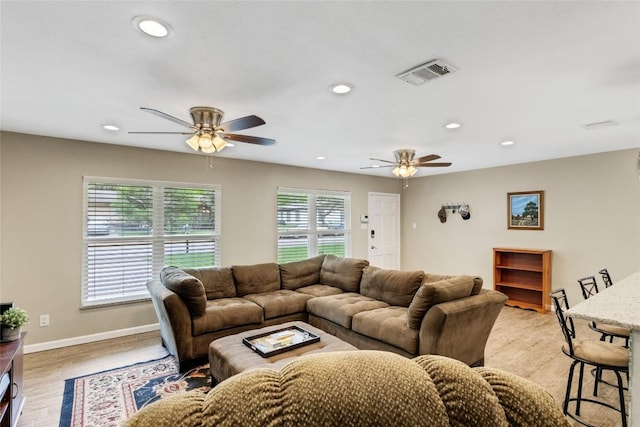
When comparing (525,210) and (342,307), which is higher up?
(525,210)

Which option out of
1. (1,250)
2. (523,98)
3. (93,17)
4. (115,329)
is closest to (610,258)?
(523,98)

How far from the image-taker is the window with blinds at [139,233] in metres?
4.04

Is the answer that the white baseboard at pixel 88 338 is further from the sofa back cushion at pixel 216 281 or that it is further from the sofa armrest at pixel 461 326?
the sofa armrest at pixel 461 326

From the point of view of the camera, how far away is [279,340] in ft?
8.60

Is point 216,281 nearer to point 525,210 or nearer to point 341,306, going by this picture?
point 341,306

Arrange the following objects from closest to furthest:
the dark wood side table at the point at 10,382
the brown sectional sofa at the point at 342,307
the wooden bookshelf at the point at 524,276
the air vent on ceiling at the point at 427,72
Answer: the dark wood side table at the point at 10,382 < the air vent on ceiling at the point at 427,72 < the brown sectional sofa at the point at 342,307 < the wooden bookshelf at the point at 524,276

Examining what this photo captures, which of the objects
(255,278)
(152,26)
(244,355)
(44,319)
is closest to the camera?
(152,26)

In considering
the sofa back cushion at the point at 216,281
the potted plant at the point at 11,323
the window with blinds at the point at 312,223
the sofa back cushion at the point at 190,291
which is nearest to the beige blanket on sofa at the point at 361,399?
the potted plant at the point at 11,323

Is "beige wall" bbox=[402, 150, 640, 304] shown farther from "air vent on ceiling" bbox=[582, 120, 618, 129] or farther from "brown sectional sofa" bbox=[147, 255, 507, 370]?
"brown sectional sofa" bbox=[147, 255, 507, 370]

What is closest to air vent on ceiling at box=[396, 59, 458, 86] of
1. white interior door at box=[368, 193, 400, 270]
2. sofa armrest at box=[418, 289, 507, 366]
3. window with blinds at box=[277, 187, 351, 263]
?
sofa armrest at box=[418, 289, 507, 366]

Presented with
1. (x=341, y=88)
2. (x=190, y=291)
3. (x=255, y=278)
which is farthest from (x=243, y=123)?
(x=255, y=278)

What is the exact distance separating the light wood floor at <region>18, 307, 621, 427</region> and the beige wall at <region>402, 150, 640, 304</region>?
3.56 feet

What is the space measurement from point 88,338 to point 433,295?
13.0 feet

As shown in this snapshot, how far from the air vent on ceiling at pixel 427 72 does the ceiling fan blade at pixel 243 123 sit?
3.39ft
